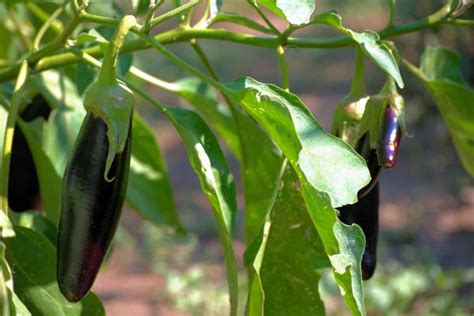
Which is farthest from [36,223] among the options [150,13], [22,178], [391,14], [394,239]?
[394,239]

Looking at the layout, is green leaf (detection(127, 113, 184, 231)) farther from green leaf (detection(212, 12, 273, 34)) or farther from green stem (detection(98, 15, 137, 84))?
green stem (detection(98, 15, 137, 84))

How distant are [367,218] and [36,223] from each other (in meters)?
0.36

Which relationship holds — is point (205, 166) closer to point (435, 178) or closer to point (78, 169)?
point (78, 169)

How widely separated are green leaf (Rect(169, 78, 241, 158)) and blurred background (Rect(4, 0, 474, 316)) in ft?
3.73

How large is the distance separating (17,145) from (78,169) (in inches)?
14.8

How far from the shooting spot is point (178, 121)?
949mm

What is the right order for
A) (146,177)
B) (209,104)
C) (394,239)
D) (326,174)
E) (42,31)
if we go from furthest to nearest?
(394,239) < (146,177) < (209,104) < (42,31) < (326,174)

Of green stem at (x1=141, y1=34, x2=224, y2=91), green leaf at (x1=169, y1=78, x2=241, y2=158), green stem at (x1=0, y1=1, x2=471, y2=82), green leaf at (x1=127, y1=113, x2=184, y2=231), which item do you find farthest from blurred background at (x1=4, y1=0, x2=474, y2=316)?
green stem at (x1=141, y1=34, x2=224, y2=91)

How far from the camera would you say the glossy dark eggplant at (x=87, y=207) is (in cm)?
82

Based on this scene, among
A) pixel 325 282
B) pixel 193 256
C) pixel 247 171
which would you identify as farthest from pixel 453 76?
pixel 193 256

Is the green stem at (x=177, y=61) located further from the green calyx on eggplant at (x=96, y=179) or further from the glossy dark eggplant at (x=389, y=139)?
the glossy dark eggplant at (x=389, y=139)

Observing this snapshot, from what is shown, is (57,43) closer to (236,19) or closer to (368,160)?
(236,19)

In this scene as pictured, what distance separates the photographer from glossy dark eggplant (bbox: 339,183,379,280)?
3.15 ft

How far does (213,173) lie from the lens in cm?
96
